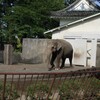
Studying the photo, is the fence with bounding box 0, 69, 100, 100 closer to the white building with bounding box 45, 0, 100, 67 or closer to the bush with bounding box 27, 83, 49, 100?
the bush with bounding box 27, 83, 49, 100

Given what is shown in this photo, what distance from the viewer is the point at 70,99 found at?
7.20 meters

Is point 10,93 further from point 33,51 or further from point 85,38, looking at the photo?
point 33,51

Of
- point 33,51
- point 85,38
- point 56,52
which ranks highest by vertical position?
point 85,38

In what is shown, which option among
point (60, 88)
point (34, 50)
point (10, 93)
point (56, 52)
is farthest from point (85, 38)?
point (10, 93)

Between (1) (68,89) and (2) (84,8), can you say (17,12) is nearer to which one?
(2) (84,8)

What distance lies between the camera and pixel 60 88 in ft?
24.0

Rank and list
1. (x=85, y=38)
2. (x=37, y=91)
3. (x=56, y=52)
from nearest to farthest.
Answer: (x=37, y=91), (x=56, y=52), (x=85, y=38)

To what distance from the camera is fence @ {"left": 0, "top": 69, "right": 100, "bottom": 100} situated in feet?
22.2

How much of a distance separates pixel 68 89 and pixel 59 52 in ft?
29.2

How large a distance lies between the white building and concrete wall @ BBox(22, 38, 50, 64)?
4.78ft

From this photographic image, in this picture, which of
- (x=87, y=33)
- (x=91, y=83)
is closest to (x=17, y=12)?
(x=87, y=33)

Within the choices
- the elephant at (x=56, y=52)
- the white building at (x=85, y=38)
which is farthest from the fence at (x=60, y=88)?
the white building at (x=85, y=38)

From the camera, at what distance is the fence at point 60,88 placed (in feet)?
→ 22.2

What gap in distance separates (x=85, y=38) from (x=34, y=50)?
11.6 ft
